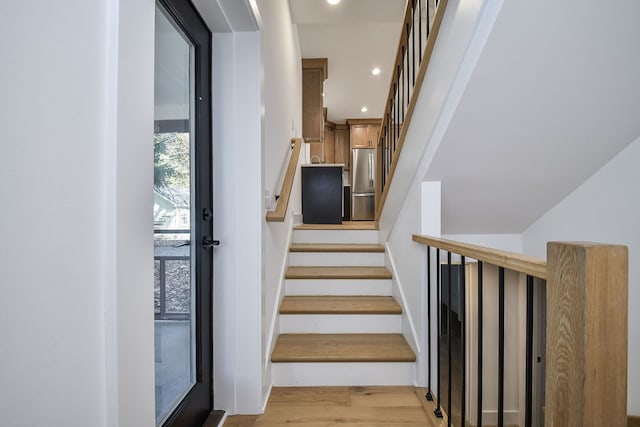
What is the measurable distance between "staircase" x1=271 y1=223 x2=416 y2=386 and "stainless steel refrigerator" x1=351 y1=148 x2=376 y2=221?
3.71 m

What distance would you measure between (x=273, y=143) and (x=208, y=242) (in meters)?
1.04

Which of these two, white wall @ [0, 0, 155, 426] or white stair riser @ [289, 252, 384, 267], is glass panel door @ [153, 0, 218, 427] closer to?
white wall @ [0, 0, 155, 426]

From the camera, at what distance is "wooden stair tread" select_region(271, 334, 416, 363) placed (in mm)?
1866

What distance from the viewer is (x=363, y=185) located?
679cm

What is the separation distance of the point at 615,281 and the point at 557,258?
Answer: 0.11 meters

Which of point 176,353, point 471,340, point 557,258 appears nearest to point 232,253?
point 176,353

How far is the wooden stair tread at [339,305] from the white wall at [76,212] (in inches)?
56.7

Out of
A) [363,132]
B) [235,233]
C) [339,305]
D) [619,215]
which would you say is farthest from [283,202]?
[363,132]

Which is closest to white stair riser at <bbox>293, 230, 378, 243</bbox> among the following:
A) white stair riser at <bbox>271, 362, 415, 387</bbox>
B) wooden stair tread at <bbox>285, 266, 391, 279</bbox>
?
wooden stair tread at <bbox>285, 266, 391, 279</bbox>

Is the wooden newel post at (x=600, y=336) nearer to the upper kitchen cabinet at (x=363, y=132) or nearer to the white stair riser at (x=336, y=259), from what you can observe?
the white stair riser at (x=336, y=259)

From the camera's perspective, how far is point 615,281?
648 mm

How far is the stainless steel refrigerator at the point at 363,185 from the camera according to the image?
665cm

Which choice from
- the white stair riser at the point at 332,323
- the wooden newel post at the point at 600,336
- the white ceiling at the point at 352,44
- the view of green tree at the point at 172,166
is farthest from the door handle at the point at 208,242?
the white ceiling at the point at 352,44

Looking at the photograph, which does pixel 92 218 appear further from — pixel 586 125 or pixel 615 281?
pixel 586 125
